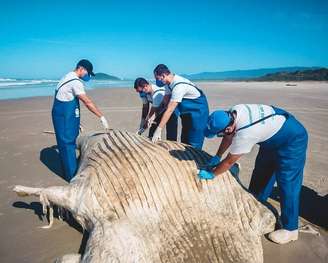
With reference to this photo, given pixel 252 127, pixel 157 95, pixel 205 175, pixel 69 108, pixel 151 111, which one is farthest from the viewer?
pixel 151 111

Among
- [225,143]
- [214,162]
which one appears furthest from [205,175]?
[225,143]

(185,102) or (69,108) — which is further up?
(185,102)

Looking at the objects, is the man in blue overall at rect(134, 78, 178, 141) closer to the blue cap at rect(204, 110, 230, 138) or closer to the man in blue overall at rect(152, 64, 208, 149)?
the man in blue overall at rect(152, 64, 208, 149)

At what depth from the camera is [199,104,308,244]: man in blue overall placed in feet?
11.7

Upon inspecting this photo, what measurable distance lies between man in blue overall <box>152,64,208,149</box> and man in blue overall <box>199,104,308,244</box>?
1337 millimetres

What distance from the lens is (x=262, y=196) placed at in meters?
4.66

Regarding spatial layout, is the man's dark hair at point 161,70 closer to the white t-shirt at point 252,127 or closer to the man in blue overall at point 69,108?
the man in blue overall at point 69,108

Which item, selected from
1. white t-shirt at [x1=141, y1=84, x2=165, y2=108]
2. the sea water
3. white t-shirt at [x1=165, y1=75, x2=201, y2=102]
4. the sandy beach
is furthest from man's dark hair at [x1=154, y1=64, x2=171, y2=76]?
the sea water

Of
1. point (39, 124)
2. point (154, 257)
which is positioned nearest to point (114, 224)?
point (154, 257)

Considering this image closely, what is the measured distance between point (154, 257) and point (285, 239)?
1821 mm

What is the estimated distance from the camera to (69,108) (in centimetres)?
540

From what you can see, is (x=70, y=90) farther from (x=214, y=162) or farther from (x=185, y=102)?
(x=214, y=162)

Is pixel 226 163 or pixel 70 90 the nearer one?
pixel 226 163

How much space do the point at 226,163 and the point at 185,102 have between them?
213cm
